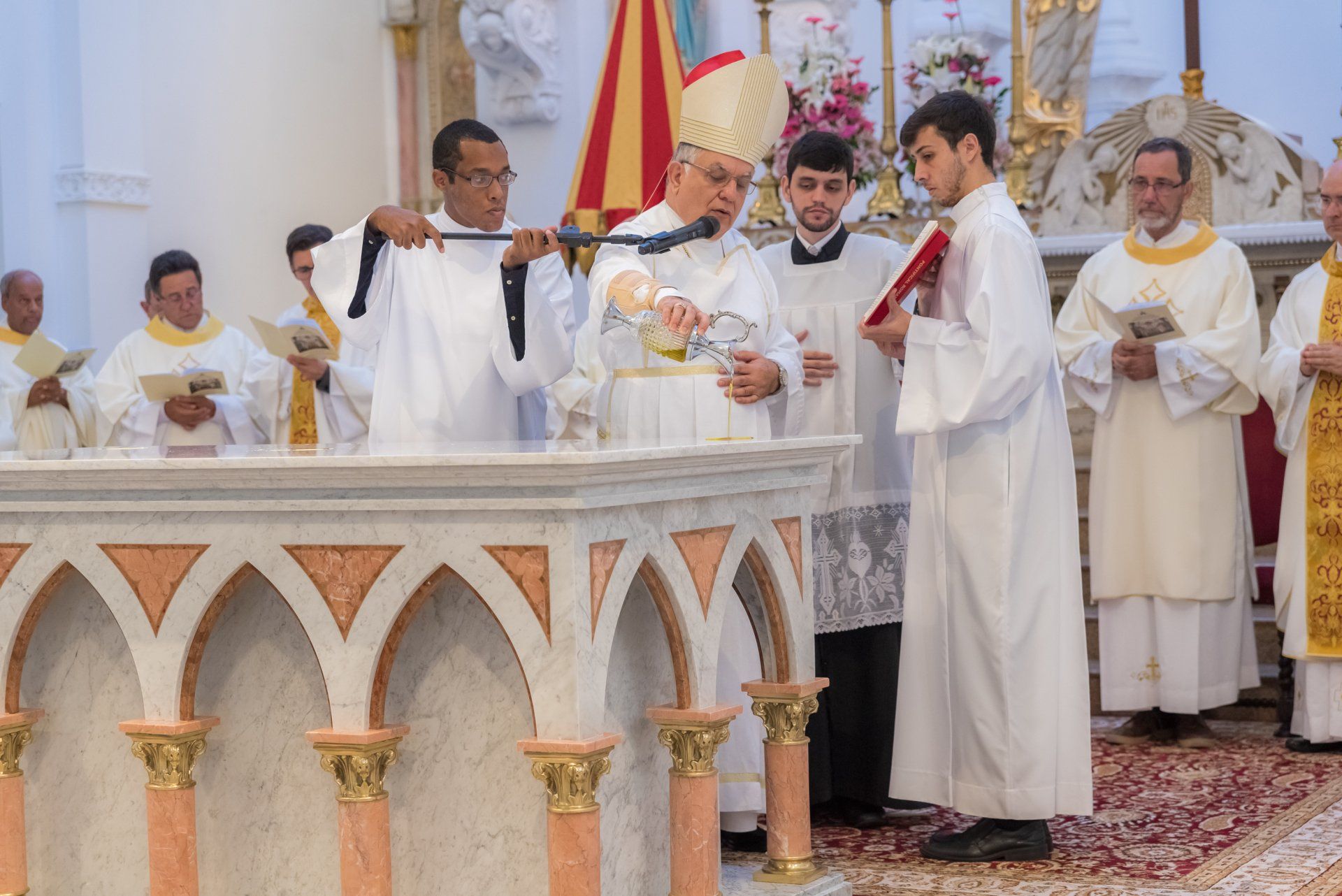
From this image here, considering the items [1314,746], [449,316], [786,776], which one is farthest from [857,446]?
[1314,746]

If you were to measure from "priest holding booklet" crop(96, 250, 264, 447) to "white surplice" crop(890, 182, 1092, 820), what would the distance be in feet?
11.5

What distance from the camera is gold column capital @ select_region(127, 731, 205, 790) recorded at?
135 inches

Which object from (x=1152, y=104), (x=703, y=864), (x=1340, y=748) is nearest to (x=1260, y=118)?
(x=1152, y=104)

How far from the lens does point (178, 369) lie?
7215 millimetres

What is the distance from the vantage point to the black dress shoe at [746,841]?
4438 mm

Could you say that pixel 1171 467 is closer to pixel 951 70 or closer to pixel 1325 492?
pixel 1325 492

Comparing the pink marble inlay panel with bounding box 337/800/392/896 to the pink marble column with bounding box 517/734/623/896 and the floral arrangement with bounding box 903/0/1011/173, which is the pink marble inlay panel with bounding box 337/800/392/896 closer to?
the pink marble column with bounding box 517/734/623/896

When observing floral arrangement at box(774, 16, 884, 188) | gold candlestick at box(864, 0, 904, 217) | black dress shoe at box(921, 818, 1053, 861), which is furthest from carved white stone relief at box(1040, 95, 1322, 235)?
black dress shoe at box(921, 818, 1053, 861)

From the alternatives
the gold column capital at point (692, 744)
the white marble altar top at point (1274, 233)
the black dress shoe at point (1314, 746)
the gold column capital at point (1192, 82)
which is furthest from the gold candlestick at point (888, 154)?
the gold column capital at point (692, 744)

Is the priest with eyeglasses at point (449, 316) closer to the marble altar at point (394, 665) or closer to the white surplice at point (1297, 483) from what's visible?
the marble altar at point (394, 665)

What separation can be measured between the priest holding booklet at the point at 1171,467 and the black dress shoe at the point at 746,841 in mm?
2125

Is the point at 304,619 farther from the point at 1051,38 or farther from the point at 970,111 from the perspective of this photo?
the point at 1051,38

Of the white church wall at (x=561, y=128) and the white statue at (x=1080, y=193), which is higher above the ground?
the white church wall at (x=561, y=128)

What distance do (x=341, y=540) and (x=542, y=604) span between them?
0.44m
